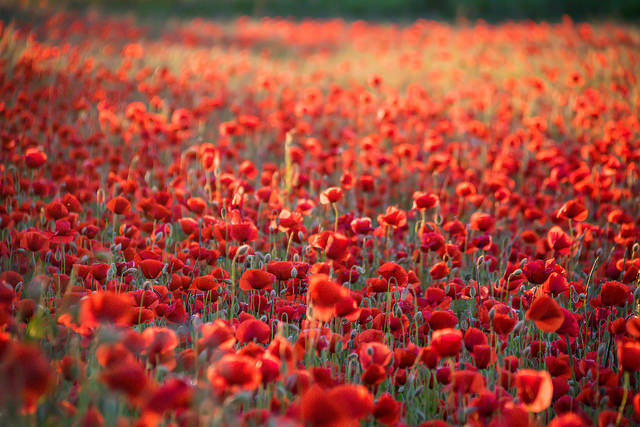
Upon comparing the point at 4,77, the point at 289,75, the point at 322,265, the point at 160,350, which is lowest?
the point at 160,350

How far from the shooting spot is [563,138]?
455cm

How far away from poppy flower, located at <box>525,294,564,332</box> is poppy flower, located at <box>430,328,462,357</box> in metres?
0.21

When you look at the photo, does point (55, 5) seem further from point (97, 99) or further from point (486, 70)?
point (486, 70)

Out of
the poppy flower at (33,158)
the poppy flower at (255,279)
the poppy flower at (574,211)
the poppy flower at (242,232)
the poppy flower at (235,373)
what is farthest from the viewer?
the poppy flower at (33,158)

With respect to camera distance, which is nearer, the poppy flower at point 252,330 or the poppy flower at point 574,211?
the poppy flower at point 252,330

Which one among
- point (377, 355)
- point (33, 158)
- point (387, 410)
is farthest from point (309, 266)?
point (33, 158)

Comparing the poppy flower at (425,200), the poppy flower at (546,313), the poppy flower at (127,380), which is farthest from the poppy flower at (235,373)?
the poppy flower at (425,200)

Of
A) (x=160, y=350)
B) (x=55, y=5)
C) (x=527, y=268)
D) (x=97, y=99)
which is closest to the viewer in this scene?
(x=160, y=350)

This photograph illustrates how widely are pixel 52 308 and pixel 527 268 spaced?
4.75 ft

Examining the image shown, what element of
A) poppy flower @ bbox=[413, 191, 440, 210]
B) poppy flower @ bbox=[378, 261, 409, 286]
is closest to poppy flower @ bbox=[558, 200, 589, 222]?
poppy flower @ bbox=[413, 191, 440, 210]

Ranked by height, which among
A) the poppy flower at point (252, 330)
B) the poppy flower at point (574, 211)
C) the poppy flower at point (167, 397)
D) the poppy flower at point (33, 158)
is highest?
the poppy flower at point (574, 211)

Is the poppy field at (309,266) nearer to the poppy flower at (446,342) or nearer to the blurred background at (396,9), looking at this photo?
the poppy flower at (446,342)

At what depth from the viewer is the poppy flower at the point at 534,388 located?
1.03 meters

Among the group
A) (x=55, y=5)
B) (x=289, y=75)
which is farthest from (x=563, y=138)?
(x=55, y=5)
